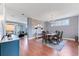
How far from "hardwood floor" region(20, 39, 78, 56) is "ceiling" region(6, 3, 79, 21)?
0.72 m

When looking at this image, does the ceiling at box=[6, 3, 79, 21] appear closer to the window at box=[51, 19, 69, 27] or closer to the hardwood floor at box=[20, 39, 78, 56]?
the window at box=[51, 19, 69, 27]

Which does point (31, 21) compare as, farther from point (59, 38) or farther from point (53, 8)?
point (59, 38)

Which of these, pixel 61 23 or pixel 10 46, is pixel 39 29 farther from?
pixel 10 46

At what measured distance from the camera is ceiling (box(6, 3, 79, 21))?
2496mm

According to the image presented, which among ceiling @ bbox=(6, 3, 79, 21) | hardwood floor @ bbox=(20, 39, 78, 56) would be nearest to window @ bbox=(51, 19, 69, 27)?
ceiling @ bbox=(6, 3, 79, 21)

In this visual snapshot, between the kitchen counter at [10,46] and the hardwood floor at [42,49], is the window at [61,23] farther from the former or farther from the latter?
the kitchen counter at [10,46]

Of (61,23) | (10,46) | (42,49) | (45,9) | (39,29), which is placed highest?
(45,9)

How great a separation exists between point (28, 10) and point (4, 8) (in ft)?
1.98

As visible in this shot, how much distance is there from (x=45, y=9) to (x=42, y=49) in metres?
1.07

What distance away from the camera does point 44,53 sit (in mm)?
2646

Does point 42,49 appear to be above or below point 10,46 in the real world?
below

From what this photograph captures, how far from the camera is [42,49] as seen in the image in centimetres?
265

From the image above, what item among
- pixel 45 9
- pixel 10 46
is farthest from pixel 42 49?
pixel 45 9

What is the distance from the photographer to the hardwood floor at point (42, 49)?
2.55 metres
